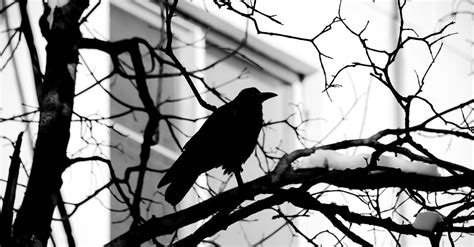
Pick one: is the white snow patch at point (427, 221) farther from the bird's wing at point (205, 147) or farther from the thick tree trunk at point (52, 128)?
the thick tree trunk at point (52, 128)

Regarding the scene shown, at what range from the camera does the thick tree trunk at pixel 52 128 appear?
3.44 meters

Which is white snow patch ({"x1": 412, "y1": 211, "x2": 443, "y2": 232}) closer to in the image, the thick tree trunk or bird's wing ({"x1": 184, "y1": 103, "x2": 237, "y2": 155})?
bird's wing ({"x1": 184, "y1": 103, "x2": 237, "y2": 155})

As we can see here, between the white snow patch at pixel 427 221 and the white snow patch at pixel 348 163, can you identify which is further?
the white snow patch at pixel 348 163

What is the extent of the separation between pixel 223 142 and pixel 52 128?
3.14 feet

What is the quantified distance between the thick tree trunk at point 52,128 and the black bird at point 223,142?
53cm

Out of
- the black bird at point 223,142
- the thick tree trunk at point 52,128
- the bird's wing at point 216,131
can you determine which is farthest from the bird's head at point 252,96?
the thick tree trunk at point 52,128

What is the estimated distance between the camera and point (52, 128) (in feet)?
12.0

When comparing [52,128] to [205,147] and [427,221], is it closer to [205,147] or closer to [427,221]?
[205,147]

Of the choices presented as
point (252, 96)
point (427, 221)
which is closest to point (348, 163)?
point (427, 221)

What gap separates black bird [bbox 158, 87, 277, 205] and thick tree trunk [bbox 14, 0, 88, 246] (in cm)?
53

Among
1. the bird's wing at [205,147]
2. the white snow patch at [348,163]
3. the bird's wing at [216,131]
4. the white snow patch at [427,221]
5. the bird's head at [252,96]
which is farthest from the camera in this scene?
the bird's head at [252,96]

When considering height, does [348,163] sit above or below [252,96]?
below

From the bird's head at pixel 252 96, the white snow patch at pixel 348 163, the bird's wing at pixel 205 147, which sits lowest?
the white snow patch at pixel 348 163

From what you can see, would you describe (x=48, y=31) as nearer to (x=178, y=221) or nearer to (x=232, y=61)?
(x=178, y=221)
